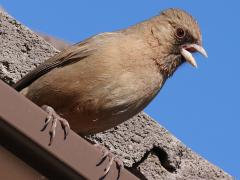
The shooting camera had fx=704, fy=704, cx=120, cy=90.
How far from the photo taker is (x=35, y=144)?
9.16 feet

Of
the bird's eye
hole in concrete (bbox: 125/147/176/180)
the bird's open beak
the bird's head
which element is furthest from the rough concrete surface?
the bird's eye

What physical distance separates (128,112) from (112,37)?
2.56ft

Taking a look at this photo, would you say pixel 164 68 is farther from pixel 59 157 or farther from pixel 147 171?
pixel 59 157

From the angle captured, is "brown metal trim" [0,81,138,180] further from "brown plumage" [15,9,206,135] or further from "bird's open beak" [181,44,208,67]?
"bird's open beak" [181,44,208,67]

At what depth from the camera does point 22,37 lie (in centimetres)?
502

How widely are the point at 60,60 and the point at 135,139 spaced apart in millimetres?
802

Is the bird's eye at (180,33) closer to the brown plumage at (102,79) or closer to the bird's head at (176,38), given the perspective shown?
the bird's head at (176,38)

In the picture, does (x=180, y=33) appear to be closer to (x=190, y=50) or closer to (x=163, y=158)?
(x=190, y=50)

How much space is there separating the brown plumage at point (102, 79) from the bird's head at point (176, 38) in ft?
0.05

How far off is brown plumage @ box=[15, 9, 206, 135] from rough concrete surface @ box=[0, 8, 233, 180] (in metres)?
0.13

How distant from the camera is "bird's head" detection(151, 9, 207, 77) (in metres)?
5.57

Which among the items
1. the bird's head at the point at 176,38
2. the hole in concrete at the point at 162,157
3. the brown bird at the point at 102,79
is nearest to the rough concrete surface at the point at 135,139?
the hole in concrete at the point at 162,157

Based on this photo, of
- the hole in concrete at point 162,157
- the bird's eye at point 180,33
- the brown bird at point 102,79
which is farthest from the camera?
the bird's eye at point 180,33

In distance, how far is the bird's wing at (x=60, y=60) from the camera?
16.1ft
